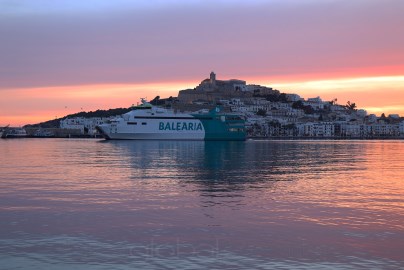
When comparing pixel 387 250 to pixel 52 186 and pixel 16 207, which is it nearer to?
pixel 16 207

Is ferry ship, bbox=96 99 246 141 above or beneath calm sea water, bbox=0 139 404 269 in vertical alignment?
above

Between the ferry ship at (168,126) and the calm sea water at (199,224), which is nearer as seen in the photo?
the calm sea water at (199,224)

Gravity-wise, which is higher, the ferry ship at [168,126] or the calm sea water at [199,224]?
the ferry ship at [168,126]

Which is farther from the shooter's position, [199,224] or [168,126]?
[168,126]

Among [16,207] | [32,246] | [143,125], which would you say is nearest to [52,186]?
[16,207]

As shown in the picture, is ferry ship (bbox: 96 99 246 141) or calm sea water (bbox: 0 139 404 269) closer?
calm sea water (bbox: 0 139 404 269)

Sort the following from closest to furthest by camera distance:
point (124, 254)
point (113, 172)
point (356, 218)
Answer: point (124, 254) → point (356, 218) → point (113, 172)

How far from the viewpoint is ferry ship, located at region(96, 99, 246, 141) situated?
10150 centimetres

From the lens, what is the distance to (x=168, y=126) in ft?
347

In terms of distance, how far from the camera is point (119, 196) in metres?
19.8

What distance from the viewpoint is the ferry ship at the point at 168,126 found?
101500mm

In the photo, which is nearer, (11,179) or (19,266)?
(19,266)

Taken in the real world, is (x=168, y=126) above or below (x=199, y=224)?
above

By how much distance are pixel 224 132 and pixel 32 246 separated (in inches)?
3900
